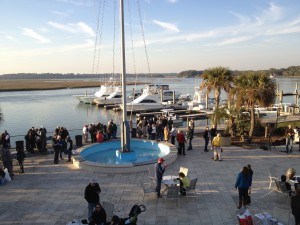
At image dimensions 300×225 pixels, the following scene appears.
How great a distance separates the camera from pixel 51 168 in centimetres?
1455

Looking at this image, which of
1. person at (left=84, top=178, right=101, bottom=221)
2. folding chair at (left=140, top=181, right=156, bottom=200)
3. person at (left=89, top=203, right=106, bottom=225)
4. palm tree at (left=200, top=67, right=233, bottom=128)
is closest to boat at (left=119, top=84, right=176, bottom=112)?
palm tree at (left=200, top=67, right=233, bottom=128)

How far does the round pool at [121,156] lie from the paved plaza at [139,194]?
0.35 meters

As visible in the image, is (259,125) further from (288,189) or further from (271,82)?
(288,189)

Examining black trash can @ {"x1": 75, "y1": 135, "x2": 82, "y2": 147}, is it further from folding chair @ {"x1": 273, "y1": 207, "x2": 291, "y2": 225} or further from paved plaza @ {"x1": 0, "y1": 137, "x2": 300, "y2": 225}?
folding chair @ {"x1": 273, "y1": 207, "x2": 291, "y2": 225}

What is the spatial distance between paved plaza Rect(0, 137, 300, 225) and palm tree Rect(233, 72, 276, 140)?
174 inches

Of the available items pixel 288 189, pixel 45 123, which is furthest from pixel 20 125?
pixel 288 189

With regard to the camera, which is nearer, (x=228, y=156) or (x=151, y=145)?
(x=228, y=156)

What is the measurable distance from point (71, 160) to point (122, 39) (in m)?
6.44

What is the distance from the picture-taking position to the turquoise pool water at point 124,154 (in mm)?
16469

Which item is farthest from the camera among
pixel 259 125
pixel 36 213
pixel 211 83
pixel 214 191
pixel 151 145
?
pixel 211 83

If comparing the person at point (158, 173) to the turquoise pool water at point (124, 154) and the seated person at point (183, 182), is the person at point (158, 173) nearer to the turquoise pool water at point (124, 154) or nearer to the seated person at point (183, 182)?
the seated person at point (183, 182)

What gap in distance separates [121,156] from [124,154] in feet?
0.65

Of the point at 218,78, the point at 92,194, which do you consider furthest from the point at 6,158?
the point at 218,78

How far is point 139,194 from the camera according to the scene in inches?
437
